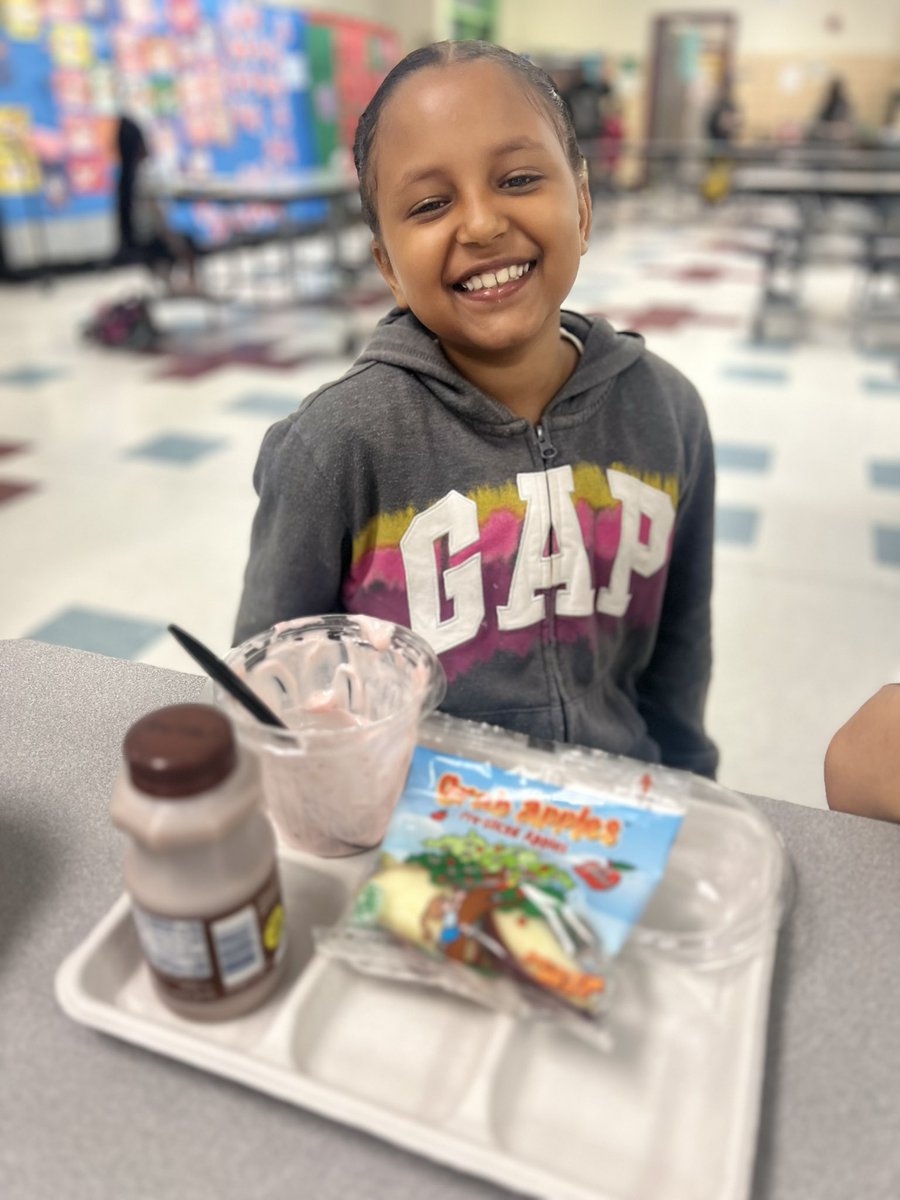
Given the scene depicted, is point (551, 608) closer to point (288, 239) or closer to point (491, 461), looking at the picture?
point (491, 461)

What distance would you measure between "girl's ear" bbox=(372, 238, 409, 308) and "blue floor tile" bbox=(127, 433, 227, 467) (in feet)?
6.96

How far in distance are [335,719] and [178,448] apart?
255cm

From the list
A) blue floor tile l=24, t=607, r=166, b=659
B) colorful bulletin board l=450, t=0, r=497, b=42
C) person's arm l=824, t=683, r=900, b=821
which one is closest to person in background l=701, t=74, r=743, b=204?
colorful bulletin board l=450, t=0, r=497, b=42

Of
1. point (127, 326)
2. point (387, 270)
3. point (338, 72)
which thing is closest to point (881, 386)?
point (127, 326)

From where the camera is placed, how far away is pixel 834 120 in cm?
973

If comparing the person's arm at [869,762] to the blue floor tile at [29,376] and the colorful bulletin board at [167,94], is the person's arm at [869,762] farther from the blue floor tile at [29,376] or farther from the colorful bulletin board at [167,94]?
the colorful bulletin board at [167,94]

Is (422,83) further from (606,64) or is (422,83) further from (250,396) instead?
(606,64)

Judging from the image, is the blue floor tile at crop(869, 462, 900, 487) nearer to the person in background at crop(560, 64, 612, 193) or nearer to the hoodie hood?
the hoodie hood

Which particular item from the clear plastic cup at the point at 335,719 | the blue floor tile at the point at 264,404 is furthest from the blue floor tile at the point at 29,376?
the clear plastic cup at the point at 335,719

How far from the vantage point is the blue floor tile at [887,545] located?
7.31 feet

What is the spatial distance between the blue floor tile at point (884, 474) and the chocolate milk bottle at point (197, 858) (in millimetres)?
2655

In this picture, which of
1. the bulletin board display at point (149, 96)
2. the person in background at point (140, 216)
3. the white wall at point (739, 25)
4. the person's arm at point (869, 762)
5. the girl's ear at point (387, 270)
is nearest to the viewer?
the person's arm at point (869, 762)

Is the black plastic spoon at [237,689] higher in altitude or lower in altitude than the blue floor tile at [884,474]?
higher

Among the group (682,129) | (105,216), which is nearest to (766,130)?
(682,129)
